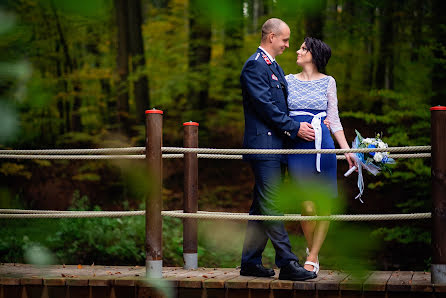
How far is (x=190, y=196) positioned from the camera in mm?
5238

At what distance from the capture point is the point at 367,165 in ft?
14.6

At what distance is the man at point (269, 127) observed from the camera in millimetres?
4207

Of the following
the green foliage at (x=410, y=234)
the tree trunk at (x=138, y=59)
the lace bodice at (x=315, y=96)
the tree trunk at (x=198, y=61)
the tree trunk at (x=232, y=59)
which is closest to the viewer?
the lace bodice at (x=315, y=96)

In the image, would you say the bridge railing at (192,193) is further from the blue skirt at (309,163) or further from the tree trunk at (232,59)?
the tree trunk at (232,59)

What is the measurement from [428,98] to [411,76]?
16.8ft

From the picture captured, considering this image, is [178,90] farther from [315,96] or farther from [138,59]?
[315,96]

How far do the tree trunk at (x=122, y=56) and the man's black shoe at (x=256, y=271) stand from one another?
38.2 feet

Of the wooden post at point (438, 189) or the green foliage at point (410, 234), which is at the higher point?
the wooden post at point (438, 189)

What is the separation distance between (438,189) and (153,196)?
Result: 2037 mm

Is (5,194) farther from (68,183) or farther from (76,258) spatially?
(68,183)

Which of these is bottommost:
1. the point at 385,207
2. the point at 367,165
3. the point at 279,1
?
the point at 385,207

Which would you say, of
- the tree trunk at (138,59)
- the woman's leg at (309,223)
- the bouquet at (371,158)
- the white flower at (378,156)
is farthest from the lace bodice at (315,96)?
the tree trunk at (138,59)

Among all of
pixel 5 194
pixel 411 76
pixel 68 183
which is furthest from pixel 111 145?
pixel 5 194

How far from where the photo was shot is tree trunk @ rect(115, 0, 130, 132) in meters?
15.8
